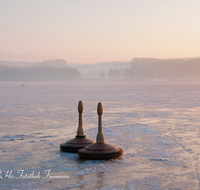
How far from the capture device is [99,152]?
557 cm

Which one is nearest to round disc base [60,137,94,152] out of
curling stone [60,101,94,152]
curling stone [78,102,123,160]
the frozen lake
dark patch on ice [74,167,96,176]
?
curling stone [60,101,94,152]

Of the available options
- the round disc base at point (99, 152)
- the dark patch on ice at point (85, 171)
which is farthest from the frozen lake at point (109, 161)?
the round disc base at point (99, 152)

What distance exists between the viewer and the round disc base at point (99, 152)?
5.54m

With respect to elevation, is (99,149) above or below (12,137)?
above

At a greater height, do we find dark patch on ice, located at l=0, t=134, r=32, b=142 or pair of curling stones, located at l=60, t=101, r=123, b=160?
pair of curling stones, located at l=60, t=101, r=123, b=160

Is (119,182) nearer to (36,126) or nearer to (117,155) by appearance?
(117,155)

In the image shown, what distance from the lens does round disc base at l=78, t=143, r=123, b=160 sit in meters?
5.54

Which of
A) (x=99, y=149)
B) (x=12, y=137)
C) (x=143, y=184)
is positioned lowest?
(x=12, y=137)

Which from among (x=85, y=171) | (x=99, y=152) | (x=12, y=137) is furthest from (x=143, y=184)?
(x=12, y=137)

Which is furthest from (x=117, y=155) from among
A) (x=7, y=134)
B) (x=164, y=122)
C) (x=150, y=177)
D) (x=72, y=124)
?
(x=164, y=122)

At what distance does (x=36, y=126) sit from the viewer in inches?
379

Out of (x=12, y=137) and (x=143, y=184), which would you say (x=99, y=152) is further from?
(x=12, y=137)

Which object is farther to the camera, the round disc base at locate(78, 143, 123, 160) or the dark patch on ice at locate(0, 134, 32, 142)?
the dark patch on ice at locate(0, 134, 32, 142)

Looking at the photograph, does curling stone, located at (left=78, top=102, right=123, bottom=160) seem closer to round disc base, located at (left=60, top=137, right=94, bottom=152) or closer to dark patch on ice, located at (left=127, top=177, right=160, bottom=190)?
round disc base, located at (left=60, top=137, right=94, bottom=152)
